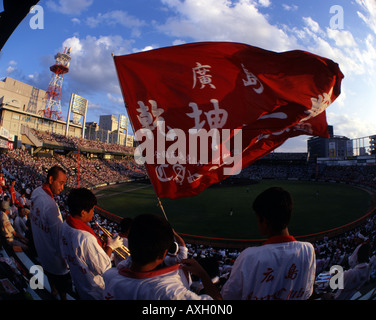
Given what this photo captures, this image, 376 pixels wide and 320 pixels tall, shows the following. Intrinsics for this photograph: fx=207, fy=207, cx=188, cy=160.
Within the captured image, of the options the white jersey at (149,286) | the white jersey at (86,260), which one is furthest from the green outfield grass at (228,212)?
the white jersey at (149,286)

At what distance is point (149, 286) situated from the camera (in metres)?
1.38

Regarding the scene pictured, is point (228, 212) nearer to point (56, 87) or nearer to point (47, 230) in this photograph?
point (47, 230)

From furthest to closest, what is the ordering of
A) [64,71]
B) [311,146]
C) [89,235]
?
[311,146] < [64,71] < [89,235]

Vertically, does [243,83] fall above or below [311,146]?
below

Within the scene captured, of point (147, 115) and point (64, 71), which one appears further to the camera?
point (64, 71)

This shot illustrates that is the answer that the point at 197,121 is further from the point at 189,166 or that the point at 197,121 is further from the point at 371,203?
the point at 371,203

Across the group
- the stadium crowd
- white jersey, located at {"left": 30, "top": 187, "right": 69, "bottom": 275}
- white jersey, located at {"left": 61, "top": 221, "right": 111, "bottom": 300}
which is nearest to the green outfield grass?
the stadium crowd

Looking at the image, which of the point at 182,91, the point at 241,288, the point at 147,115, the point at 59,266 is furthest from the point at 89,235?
the point at 182,91

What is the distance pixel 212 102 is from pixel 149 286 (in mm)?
2940

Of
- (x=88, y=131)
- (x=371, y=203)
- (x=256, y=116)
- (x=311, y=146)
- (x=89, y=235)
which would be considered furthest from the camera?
(x=311, y=146)

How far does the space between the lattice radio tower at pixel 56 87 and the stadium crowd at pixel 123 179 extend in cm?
1409

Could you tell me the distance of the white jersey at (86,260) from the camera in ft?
7.36
